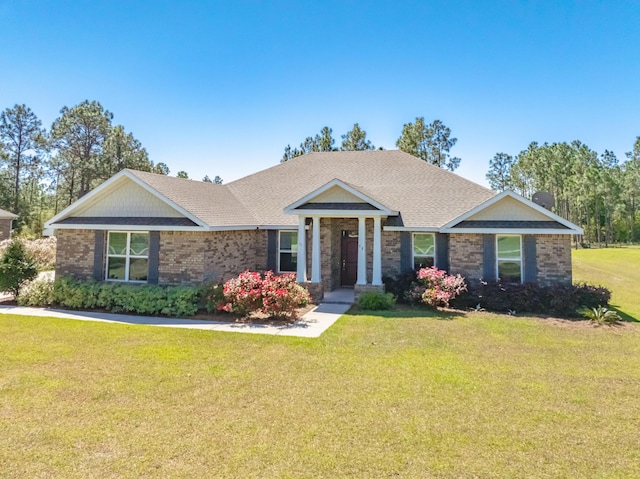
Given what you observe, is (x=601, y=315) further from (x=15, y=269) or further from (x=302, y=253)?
(x=15, y=269)

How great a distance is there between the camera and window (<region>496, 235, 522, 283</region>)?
1395 cm

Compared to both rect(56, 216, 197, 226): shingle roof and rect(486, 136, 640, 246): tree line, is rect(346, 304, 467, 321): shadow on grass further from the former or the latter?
rect(486, 136, 640, 246): tree line

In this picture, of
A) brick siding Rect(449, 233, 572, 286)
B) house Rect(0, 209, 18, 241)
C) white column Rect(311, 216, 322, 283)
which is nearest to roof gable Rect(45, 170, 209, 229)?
white column Rect(311, 216, 322, 283)

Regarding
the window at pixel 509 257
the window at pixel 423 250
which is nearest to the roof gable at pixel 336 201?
the window at pixel 423 250

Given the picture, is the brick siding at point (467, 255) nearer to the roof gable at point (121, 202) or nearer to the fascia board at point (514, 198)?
the fascia board at point (514, 198)

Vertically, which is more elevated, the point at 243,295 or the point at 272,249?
the point at 272,249

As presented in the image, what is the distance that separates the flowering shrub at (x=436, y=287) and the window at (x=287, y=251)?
5.63 metres

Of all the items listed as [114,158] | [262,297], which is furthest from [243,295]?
[114,158]

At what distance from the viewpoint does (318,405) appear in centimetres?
564

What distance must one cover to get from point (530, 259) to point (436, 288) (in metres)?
4.02

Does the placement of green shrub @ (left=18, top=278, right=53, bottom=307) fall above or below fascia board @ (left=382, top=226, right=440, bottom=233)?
below

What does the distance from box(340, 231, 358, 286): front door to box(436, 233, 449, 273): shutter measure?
149 inches

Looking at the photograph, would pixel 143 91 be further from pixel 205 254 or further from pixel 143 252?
pixel 205 254

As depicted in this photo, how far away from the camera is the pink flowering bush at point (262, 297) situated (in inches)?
447
